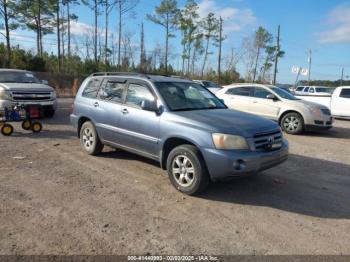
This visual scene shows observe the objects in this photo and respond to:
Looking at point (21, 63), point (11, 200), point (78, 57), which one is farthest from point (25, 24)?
point (11, 200)

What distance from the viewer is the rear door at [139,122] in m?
5.56

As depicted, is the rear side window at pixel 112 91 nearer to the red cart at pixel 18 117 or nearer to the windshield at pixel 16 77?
the red cart at pixel 18 117

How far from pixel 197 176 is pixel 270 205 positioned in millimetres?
1124

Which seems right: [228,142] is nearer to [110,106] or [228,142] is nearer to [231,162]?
[231,162]

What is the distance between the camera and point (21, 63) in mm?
34188

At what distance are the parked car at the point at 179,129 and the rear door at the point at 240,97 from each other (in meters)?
6.00

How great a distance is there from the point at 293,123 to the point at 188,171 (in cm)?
731

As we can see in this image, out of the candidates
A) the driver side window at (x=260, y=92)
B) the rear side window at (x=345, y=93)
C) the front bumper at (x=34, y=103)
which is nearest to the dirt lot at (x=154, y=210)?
the front bumper at (x=34, y=103)

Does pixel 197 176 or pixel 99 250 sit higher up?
pixel 197 176

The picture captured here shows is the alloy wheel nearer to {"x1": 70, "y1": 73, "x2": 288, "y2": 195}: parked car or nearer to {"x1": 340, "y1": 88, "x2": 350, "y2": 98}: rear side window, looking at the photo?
{"x1": 70, "y1": 73, "x2": 288, "y2": 195}: parked car

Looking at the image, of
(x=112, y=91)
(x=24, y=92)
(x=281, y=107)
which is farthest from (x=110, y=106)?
(x=281, y=107)

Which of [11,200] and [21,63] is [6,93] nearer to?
[11,200]

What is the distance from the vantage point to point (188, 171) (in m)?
5.01

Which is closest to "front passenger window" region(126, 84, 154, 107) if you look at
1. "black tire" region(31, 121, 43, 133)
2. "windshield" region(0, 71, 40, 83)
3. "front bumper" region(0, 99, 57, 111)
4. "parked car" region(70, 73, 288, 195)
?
"parked car" region(70, 73, 288, 195)
